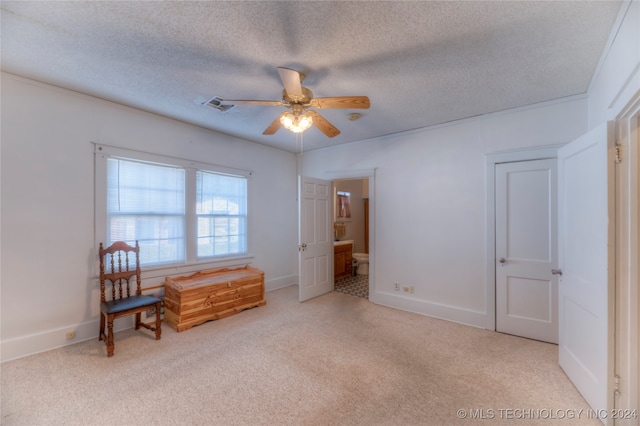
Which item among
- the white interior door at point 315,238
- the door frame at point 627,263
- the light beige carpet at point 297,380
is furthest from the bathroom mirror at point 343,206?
the door frame at point 627,263

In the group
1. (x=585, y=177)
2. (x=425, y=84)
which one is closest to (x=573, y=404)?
(x=585, y=177)

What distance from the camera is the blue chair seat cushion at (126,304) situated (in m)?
2.59

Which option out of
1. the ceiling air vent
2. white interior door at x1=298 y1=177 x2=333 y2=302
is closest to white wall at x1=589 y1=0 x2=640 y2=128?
the ceiling air vent

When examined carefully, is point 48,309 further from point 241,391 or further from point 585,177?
point 585,177

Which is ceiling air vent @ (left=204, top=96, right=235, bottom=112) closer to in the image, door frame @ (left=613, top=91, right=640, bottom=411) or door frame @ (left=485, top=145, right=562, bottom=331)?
door frame @ (left=485, top=145, right=562, bottom=331)

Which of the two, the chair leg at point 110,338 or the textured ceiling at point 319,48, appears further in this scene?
the chair leg at point 110,338

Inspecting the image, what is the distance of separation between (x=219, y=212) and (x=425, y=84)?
3.32 meters

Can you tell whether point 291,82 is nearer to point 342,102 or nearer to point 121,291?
point 342,102

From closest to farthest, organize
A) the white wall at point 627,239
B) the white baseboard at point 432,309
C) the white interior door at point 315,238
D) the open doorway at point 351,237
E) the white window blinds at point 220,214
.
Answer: the white wall at point 627,239
the white baseboard at point 432,309
the white window blinds at point 220,214
the white interior door at point 315,238
the open doorway at point 351,237

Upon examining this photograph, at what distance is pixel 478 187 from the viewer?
3.32 meters

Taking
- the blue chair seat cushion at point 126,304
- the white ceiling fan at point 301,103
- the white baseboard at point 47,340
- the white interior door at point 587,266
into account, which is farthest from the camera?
the blue chair seat cushion at point 126,304

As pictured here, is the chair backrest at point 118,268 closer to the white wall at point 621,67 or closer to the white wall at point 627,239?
the white wall at point 627,239

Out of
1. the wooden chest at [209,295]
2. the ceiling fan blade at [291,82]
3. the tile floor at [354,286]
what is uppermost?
the ceiling fan blade at [291,82]

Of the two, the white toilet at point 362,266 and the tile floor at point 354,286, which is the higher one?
the white toilet at point 362,266
